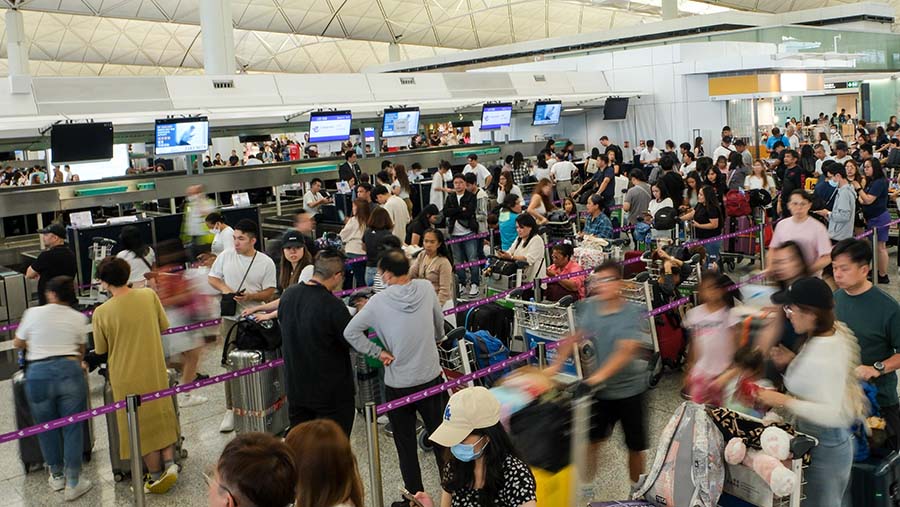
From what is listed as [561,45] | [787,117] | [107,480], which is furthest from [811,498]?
[787,117]

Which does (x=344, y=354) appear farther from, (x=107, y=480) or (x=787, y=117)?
(x=787, y=117)

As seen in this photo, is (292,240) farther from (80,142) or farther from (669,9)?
(669,9)

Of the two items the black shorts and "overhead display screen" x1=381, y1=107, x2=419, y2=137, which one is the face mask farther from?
"overhead display screen" x1=381, y1=107, x2=419, y2=137

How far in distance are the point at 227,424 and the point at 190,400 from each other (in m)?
0.96

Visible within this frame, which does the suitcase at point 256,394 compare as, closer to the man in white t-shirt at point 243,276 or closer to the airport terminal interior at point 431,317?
the airport terminal interior at point 431,317

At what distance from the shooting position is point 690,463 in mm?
3602

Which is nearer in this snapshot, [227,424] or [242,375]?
[242,375]

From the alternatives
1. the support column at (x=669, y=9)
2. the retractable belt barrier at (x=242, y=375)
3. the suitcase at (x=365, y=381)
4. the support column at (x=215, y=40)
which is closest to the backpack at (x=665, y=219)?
the retractable belt barrier at (x=242, y=375)

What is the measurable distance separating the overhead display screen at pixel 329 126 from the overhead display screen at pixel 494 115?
12.6 ft

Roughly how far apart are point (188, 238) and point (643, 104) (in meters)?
15.4

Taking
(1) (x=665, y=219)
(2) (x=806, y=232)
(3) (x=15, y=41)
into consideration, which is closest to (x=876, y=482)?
(2) (x=806, y=232)

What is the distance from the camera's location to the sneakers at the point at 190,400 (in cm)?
737

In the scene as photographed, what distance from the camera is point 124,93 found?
13594 mm

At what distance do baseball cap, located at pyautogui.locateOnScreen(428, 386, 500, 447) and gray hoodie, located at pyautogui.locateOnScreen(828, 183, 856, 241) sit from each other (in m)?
7.68
